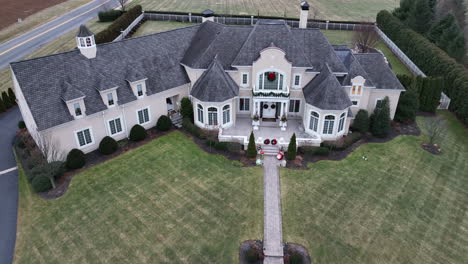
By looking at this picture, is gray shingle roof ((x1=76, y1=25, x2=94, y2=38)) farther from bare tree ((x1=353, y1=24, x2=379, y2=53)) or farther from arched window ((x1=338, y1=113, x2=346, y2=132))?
bare tree ((x1=353, y1=24, x2=379, y2=53))

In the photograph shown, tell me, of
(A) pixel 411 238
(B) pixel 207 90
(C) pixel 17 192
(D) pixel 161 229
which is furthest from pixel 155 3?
(A) pixel 411 238

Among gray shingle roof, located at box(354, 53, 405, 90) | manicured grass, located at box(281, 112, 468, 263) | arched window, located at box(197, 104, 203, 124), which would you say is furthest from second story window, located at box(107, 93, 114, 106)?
gray shingle roof, located at box(354, 53, 405, 90)

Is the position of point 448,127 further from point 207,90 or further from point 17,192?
point 17,192

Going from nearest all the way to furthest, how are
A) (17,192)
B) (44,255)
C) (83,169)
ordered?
(44,255) < (17,192) < (83,169)

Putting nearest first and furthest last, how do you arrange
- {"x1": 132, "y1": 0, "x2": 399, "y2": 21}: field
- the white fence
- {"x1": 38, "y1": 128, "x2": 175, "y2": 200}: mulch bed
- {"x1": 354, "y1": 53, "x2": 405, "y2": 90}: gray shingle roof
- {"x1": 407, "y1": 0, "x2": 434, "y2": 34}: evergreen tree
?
{"x1": 38, "y1": 128, "x2": 175, "y2": 200}: mulch bed
{"x1": 354, "y1": 53, "x2": 405, "y2": 90}: gray shingle roof
{"x1": 407, "y1": 0, "x2": 434, "y2": 34}: evergreen tree
the white fence
{"x1": 132, "y1": 0, "x2": 399, "y2": 21}: field

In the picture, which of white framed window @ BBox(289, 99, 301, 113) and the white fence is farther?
the white fence

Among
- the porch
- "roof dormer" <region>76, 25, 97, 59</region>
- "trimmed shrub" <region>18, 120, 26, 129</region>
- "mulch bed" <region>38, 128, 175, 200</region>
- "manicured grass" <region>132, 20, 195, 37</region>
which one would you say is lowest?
"mulch bed" <region>38, 128, 175, 200</region>

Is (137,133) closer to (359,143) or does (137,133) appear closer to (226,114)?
(226,114)
